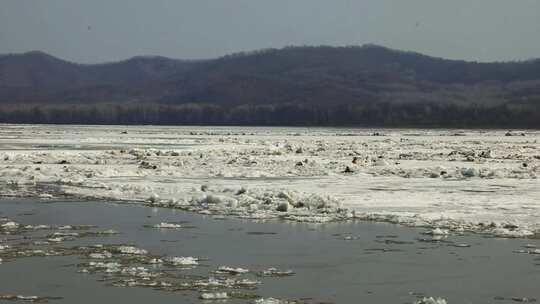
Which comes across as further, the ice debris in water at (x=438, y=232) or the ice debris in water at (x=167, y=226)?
the ice debris in water at (x=167, y=226)

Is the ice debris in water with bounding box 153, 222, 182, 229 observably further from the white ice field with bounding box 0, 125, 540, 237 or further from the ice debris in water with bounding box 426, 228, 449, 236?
Answer: the ice debris in water with bounding box 426, 228, 449, 236

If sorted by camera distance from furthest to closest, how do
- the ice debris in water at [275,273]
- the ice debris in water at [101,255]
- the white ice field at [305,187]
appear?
the white ice field at [305,187], the ice debris in water at [101,255], the ice debris in water at [275,273]

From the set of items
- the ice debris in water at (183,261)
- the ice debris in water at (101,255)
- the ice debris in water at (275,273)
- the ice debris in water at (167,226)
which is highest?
the ice debris in water at (183,261)

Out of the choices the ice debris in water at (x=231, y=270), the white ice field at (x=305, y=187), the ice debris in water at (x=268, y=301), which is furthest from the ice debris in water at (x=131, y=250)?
the white ice field at (x=305, y=187)

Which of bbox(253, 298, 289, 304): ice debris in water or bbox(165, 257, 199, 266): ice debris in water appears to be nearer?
bbox(253, 298, 289, 304): ice debris in water

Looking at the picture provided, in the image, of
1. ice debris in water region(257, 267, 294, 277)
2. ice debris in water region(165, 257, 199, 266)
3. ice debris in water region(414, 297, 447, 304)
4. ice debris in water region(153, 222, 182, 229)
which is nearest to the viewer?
ice debris in water region(414, 297, 447, 304)

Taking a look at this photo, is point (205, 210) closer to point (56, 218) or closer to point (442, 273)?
point (56, 218)

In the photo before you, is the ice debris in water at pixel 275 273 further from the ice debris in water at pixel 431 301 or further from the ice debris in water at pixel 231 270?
the ice debris in water at pixel 431 301

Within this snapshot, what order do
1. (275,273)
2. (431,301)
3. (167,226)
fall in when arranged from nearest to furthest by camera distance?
(431,301)
(275,273)
(167,226)

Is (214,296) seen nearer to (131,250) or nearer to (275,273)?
(275,273)

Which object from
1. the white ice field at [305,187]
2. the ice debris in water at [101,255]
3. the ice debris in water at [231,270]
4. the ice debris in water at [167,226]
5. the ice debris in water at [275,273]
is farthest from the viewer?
the white ice field at [305,187]

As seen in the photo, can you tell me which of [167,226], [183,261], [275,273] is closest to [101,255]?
[183,261]

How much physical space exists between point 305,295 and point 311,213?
8.08 meters

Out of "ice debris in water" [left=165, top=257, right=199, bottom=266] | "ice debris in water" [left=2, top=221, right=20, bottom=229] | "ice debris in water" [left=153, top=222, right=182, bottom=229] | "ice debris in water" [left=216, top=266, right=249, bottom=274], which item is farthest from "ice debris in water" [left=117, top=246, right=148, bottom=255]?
"ice debris in water" [left=2, top=221, right=20, bottom=229]
